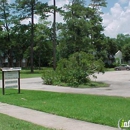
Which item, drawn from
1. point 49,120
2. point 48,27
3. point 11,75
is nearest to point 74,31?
point 48,27

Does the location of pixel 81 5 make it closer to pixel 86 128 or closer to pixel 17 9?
pixel 17 9

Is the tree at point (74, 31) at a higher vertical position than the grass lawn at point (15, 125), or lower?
higher

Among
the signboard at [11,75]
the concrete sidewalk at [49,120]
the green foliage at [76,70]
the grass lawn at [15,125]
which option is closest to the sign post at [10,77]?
the signboard at [11,75]

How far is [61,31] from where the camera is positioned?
56344 millimetres

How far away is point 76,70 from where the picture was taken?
69.1 feet

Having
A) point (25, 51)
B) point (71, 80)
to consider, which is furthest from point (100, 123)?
point (25, 51)

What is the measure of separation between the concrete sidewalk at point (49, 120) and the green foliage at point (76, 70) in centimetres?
1108

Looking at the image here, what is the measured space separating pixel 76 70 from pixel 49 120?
13.8 metres

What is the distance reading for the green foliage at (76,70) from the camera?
2075 cm

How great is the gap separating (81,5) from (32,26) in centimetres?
1452

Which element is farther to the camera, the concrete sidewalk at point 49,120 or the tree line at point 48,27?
the tree line at point 48,27

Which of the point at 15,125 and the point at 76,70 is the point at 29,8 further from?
the point at 15,125

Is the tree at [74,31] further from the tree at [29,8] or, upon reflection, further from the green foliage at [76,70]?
the green foliage at [76,70]

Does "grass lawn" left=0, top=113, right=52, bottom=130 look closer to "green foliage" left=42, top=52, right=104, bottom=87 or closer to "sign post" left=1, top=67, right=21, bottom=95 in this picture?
"sign post" left=1, top=67, right=21, bottom=95
